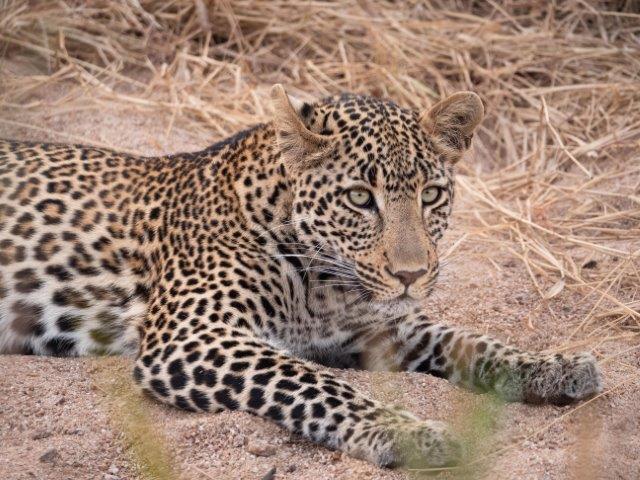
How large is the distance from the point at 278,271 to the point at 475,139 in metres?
4.83

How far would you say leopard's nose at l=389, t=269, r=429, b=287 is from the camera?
19.6 ft

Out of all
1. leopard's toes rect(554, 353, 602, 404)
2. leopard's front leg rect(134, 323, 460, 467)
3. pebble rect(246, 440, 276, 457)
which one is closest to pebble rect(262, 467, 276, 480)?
pebble rect(246, 440, 276, 457)

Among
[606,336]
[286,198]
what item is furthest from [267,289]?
[606,336]

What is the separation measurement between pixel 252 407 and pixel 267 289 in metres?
0.86

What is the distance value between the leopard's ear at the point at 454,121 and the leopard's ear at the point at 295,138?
650 mm

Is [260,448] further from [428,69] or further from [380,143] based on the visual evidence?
[428,69]

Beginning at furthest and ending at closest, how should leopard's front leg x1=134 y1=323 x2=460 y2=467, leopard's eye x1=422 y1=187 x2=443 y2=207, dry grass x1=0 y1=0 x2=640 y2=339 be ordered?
dry grass x1=0 y1=0 x2=640 y2=339, leopard's eye x1=422 y1=187 x2=443 y2=207, leopard's front leg x1=134 y1=323 x2=460 y2=467

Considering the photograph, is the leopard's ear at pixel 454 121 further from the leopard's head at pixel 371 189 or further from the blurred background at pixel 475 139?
the blurred background at pixel 475 139

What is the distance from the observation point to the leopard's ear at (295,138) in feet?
20.3

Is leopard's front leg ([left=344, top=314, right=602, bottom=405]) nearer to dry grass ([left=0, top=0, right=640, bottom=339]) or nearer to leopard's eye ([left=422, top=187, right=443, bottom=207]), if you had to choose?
leopard's eye ([left=422, top=187, right=443, bottom=207])

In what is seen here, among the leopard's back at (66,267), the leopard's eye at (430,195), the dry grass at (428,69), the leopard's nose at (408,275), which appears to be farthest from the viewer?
the dry grass at (428,69)

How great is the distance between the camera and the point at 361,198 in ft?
20.5

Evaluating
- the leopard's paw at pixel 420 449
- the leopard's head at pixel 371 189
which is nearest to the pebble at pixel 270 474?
the leopard's paw at pixel 420 449

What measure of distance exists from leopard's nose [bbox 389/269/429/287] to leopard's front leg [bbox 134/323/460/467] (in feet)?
2.10
